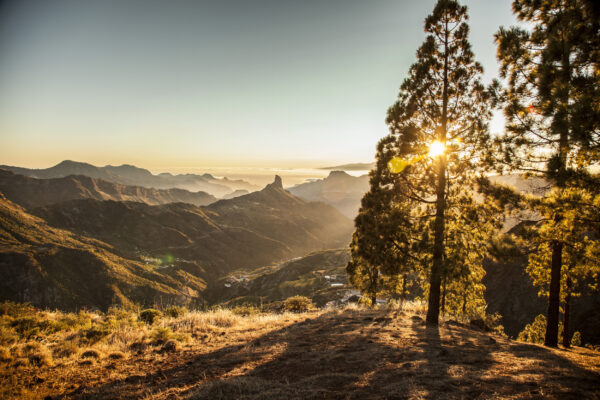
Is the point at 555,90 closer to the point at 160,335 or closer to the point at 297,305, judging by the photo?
the point at 160,335

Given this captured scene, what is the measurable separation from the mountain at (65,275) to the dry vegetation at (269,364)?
86.5 meters

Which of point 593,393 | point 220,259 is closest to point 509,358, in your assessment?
point 593,393

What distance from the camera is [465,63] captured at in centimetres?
1304

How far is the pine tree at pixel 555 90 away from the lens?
7.01 meters

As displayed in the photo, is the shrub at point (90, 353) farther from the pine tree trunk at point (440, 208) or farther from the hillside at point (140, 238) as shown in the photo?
the hillside at point (140, 238)

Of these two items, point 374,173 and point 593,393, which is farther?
point 374,173

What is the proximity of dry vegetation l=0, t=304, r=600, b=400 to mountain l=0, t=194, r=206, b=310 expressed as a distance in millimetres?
86475

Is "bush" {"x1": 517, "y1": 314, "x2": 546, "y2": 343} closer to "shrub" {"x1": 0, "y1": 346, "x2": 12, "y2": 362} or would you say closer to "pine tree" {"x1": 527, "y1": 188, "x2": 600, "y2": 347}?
"pine tree" {"x1": 527, "y1": 188, "x2": 600, "y2": 347}

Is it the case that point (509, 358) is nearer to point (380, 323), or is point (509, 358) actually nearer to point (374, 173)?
point (380, 323)

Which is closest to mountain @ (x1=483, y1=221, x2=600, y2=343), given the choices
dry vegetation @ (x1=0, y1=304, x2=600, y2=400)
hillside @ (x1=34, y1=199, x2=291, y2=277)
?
dry vegetation @ (x1=0, y1=304, x2=600, y2=400)

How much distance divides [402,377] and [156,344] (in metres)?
7.91

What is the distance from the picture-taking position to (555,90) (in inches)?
287

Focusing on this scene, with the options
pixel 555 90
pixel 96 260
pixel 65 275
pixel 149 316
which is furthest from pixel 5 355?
pixel 96 260

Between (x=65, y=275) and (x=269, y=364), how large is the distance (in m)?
140
